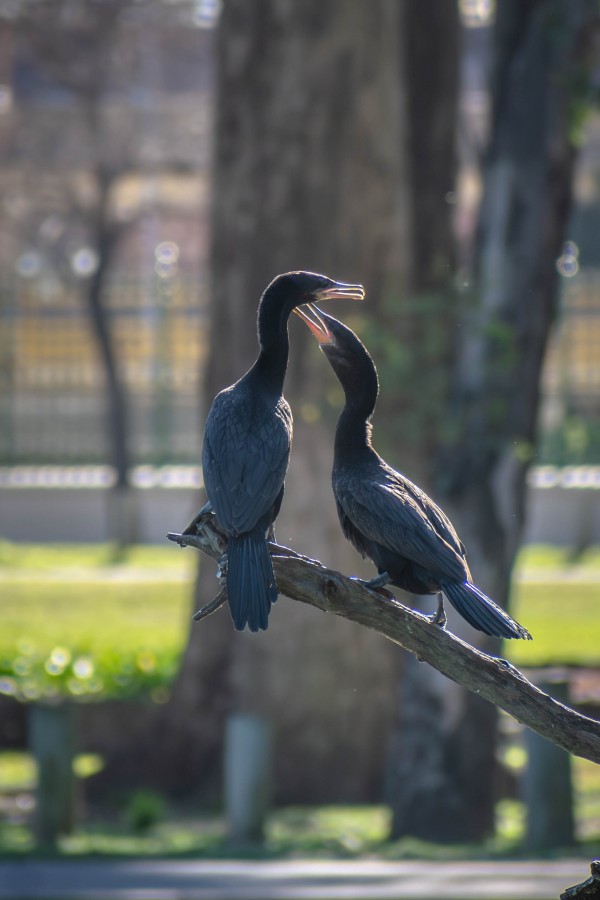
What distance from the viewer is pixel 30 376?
803 inches

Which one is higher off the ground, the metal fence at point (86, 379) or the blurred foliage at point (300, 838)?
the metal fence at point (86, 379)

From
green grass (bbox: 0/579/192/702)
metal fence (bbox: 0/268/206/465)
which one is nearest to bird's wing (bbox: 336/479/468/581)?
green grass (bbox: 0/579/192/702)

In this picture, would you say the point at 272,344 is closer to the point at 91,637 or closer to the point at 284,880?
the point at 284,880

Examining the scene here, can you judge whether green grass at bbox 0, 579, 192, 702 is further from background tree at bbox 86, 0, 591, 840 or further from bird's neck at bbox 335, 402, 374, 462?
bird's neck at bbox 335, 402, 374, 462

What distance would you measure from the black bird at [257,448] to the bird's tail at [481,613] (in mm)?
300

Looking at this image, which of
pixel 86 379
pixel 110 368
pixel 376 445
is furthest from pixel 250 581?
pixel 86 379

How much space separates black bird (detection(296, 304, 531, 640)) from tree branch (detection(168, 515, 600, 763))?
2.1 inches

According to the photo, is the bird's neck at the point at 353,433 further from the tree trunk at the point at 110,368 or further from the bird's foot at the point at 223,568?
the tree trunk at the point at 110,368

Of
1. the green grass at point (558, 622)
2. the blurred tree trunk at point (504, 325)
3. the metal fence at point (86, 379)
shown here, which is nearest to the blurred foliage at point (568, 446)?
the green grass at point (558, 622)

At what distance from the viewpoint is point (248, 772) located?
7840mm

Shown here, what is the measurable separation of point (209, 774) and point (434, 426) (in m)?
2.83

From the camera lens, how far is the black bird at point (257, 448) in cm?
261

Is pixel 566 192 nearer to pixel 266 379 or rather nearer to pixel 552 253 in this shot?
pixel 552 253

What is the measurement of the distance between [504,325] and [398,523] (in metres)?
5.48
